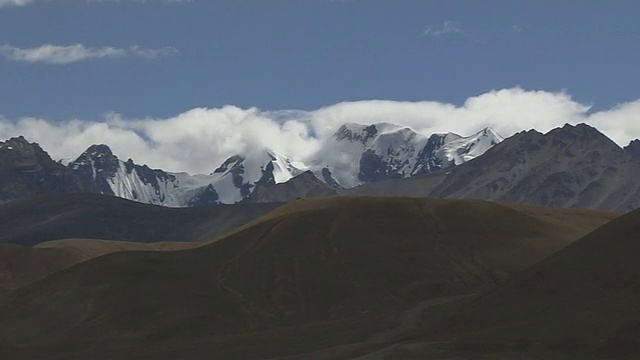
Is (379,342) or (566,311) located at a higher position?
(379,342)

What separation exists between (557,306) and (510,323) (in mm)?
6849

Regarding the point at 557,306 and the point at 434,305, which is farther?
the point at 434,305

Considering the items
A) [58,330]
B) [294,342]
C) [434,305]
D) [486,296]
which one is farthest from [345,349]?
[58,330]

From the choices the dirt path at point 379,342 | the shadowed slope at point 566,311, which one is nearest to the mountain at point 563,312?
the shadowed slope at point 566,311

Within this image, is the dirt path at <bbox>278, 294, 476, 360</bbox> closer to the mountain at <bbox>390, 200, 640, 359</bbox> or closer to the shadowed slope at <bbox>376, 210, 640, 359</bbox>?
the mountain at <bbox>390, 200, 640, 359</bbox>

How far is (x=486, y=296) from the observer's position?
559ft

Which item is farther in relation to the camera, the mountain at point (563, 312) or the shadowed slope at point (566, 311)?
the shadowed slope at point (566, 311)

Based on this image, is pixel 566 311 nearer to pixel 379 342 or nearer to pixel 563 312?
pixel 563 312

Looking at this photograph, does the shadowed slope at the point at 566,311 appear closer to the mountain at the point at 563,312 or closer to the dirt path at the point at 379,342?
the mountain at the point at 563,312

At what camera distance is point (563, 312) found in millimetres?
147125

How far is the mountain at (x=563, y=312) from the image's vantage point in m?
127

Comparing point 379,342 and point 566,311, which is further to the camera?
point 379,342

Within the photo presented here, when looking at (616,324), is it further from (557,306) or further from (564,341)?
(557,306)

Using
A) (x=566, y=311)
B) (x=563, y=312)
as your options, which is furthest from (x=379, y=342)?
(x=566, y=311)
